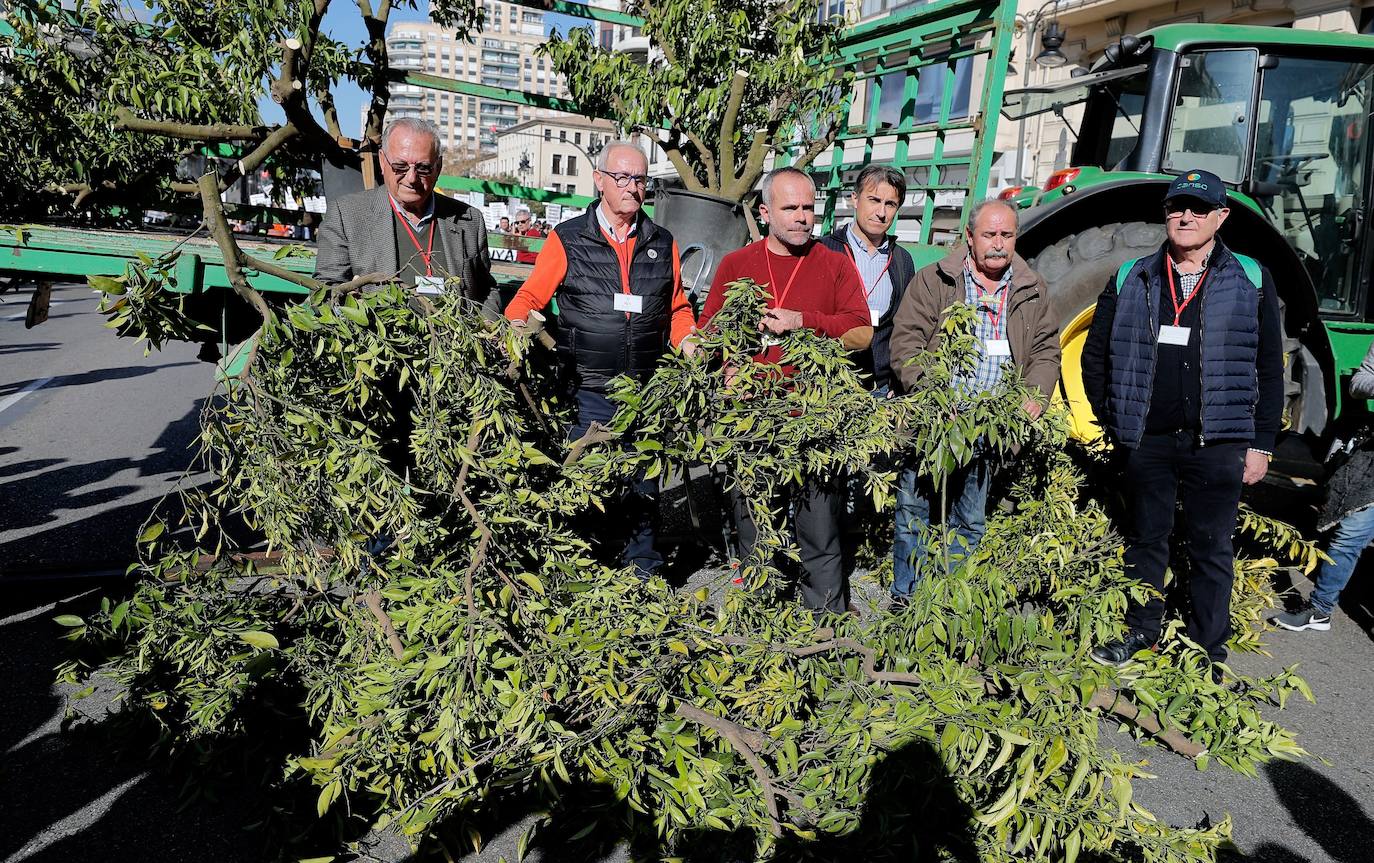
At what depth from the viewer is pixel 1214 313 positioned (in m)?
3.37

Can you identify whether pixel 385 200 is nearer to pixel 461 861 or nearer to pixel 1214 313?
pixel 461 861

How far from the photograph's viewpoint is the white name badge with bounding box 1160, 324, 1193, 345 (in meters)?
3.43

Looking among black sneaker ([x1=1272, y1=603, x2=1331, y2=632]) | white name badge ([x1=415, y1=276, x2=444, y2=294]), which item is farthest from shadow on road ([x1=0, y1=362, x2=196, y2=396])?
black sneaker ([x1=1272, y1=603, x2=1331, y2=632])

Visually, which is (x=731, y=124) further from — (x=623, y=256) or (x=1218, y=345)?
(x=1218, y=345)

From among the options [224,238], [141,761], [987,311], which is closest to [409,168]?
[224,238]

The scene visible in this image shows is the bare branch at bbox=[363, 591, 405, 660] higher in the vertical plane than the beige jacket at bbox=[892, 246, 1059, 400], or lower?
lower

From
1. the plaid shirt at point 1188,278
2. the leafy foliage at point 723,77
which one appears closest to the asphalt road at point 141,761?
the plaid shirt at point 1188,278

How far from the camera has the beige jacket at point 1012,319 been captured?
12.2 feet

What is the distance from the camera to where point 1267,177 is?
16.8 ft

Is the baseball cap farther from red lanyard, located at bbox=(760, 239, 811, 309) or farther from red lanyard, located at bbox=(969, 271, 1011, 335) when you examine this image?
red lanyard, located at bbox=(760, 239, 811, 309)

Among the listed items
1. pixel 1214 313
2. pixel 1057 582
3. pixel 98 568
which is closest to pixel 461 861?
pixel 1057 582

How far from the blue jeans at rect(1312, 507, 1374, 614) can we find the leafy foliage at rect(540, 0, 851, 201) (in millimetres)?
3466

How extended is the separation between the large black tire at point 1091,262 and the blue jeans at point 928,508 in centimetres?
120

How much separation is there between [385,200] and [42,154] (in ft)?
9.89
